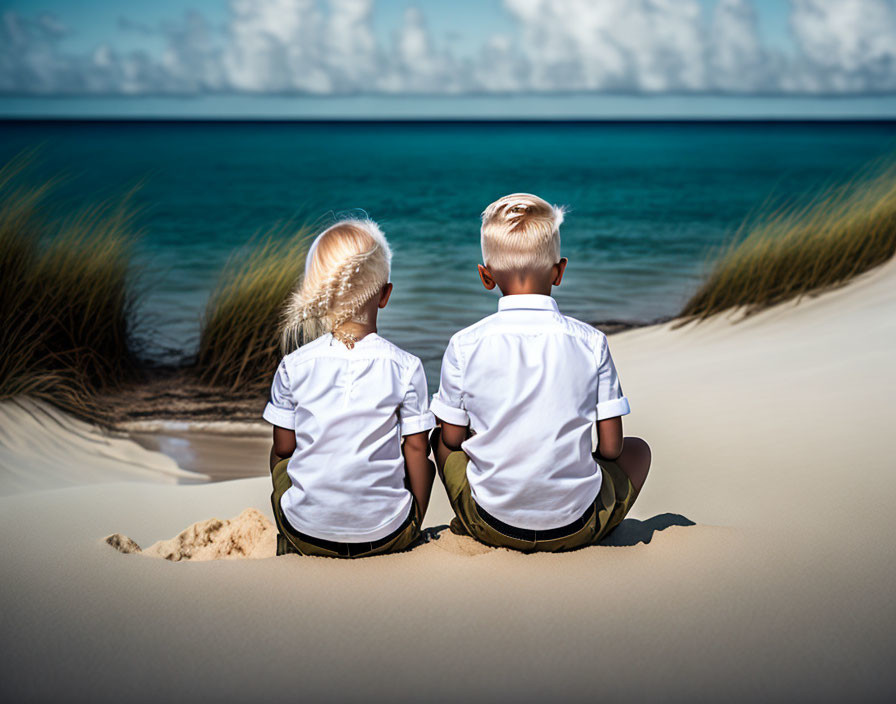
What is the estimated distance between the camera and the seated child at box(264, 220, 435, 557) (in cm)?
202

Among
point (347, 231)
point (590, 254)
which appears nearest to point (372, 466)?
point (347, 231)

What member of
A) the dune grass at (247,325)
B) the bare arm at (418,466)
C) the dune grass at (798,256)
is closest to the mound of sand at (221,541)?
the bare arm at (418,466)

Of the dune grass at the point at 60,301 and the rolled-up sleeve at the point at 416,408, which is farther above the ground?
the dune grass at the point at 60,301

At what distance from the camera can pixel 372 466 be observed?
2.03 meters

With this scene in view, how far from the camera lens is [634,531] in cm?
231

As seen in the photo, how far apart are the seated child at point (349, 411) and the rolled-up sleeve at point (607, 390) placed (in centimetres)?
41

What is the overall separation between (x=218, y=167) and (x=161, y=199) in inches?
401

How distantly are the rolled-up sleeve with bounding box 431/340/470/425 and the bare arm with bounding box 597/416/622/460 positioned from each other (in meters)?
0.33

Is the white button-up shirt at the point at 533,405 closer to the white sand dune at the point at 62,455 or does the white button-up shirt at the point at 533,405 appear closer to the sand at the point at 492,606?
the sand at the point at 492,606

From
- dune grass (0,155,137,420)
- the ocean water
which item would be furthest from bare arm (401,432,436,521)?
dune grass (0,155,137,420)

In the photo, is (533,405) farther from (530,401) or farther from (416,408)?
(416,408)

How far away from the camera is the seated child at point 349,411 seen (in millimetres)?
2020

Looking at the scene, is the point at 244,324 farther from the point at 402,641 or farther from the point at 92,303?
the point at 402,641

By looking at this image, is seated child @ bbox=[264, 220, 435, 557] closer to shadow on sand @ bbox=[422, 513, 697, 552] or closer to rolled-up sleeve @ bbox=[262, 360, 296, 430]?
rolled-up sleeve @ bbox=[262, 360, 296, 430]
